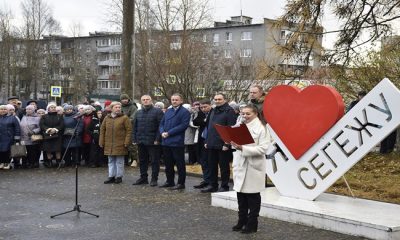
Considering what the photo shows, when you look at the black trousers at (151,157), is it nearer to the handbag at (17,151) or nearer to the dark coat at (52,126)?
the dark coat at (52,126)

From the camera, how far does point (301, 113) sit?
8797mm

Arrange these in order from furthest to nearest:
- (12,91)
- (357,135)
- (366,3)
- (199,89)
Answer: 1. (12,91)
2. (199,89)
3. (366,3)
4. (357,135)

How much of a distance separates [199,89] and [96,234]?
53.5 feet

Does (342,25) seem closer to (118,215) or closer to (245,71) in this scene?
(118,215)

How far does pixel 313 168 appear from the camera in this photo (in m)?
8.64

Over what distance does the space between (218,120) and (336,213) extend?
315cm

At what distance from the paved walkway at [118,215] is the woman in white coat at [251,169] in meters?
0.37

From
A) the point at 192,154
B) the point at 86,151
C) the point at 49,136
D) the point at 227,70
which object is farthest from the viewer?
the point at 227,70

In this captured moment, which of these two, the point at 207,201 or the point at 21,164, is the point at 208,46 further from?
the point at 207,201

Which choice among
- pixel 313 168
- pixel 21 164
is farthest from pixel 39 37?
pixel 313 168

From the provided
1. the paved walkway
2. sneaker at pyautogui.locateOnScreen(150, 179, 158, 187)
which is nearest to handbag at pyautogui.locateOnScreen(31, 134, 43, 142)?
the paved walkway

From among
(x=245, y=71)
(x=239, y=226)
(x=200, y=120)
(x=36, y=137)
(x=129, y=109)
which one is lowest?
(x=239, y=226)

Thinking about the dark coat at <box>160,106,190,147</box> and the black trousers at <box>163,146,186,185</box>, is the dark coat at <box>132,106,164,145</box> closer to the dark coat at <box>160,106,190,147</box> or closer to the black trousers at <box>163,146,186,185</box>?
the black trousers at <box>163,146,186,185</box>

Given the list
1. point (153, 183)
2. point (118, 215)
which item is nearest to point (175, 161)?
point (153, 183)
